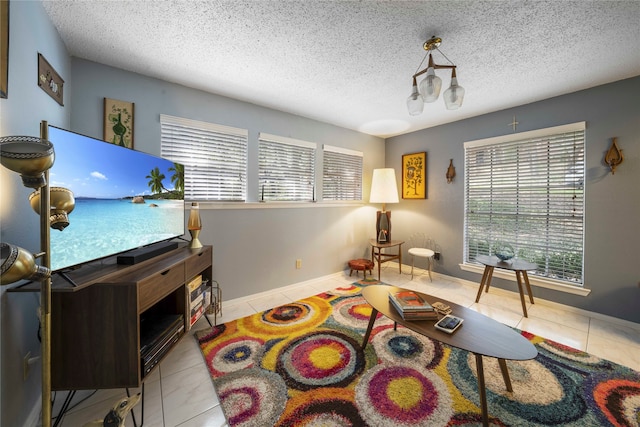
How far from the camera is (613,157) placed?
2320 mm

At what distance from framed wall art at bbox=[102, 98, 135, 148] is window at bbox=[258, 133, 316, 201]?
1252 millimetres

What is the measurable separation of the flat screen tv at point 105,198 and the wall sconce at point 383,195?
2.89m

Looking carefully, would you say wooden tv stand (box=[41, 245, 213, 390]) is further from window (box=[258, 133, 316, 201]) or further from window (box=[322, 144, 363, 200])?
window (box=[322, 144, 363, 200])

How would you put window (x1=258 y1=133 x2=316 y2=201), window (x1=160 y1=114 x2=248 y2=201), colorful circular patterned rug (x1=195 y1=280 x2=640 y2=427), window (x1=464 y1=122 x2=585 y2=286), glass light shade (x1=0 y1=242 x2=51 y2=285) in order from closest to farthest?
glass light shade (x1=0 y1=242 x2=51 y2=285), colorful circular patterned rug (x1=195 y1=280 x2=640 y2=427), window (x1=160 y1=114 x2=248 y2=201), window (x1=464 y1=122 x2=585 y2=286), window (x1=258 y1=133 x2=316 y2=201)

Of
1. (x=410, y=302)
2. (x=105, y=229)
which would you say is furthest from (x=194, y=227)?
(x=410, y=302)

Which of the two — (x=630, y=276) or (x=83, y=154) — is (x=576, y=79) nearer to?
(x=630, y=276)

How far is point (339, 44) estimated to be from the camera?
1804 millimetres

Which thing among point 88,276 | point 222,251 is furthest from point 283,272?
point 88,276

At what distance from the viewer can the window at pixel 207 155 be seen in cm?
238

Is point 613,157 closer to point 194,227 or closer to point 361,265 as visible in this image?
point 361,265

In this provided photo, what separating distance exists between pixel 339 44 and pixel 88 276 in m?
2.17

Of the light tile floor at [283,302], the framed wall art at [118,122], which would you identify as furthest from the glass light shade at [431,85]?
the framed wall art at [118,122]

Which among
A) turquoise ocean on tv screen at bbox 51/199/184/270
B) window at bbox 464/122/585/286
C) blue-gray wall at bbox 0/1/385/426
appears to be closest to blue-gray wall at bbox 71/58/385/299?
blue-gray wall at bbox 0/1/385/426

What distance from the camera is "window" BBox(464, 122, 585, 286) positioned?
2613mm
